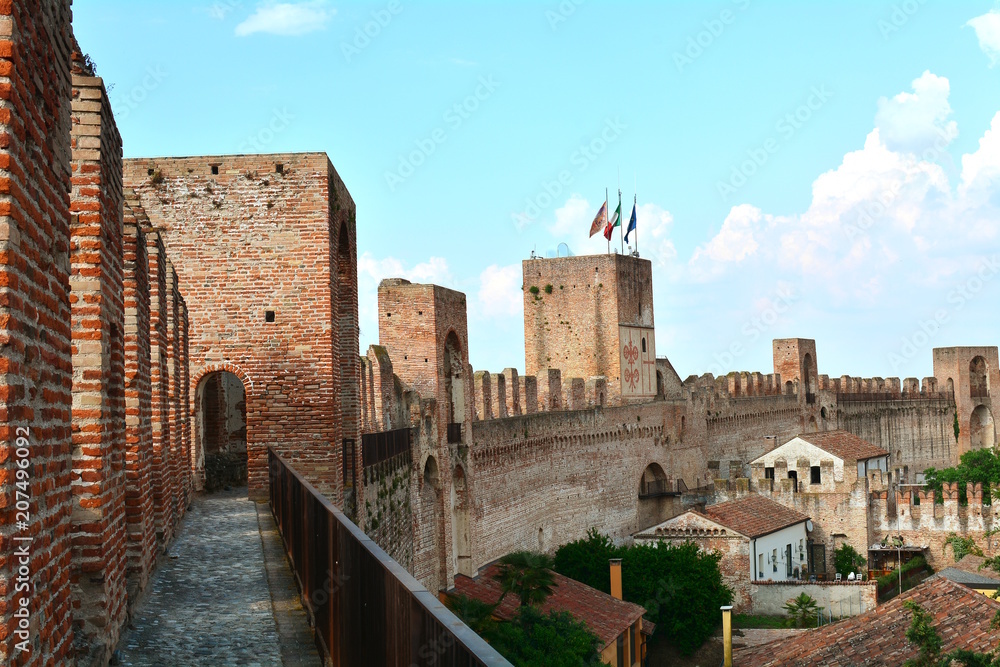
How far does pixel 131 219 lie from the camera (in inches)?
347

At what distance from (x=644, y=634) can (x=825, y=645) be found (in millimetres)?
7430

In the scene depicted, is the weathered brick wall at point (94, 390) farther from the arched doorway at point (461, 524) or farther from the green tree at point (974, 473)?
the green tree at point (974, 473)

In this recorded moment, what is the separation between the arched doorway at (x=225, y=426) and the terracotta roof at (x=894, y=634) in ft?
32.0

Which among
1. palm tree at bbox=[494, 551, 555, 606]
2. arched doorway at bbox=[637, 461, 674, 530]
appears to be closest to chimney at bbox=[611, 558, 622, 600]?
palm tree at bbox=[494, 551, 555, 606]

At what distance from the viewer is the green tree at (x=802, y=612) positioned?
2742cm

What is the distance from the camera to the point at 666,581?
26.5 metres

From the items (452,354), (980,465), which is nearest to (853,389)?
(980,465)

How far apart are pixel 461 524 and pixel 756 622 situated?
10.00 meters

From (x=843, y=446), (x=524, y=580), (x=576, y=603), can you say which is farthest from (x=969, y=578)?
(x=524, y=580)

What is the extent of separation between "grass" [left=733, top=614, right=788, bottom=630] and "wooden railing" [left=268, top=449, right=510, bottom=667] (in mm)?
21302

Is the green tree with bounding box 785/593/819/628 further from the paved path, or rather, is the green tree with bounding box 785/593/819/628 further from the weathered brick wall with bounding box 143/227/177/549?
the weathered brick wall with bounding box 143/227/177/549

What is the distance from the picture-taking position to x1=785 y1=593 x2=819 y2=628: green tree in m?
27.4

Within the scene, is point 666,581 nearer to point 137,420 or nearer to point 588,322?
point 588,322

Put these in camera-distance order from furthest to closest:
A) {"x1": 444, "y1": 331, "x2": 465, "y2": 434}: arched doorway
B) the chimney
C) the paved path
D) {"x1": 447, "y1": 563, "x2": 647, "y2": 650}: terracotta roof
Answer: the chimney → {"x1": 444, "y1": 331, "x2": 465, "y2": 434}: arched doorway → {"x1": 447, "y1": 563, "x2": 647, "y2": 650}: terracotta roof → the paved path
